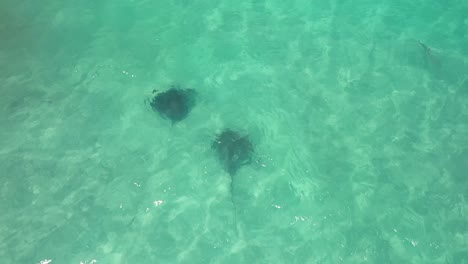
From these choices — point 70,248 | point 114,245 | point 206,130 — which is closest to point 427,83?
point 206,130

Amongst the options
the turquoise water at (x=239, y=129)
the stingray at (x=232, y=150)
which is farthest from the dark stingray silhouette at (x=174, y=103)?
the stingray at (x=232, y=150)

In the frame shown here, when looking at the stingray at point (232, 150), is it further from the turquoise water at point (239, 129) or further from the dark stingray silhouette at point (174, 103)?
the dark stingray silhouette at point (174, 103)

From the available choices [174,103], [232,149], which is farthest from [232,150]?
[174,103]

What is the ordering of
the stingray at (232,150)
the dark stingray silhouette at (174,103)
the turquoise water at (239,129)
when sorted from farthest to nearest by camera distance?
the dark stingray silhouette at (174,103) < the stingray at (232,150) < the turquoise water at (239,129)

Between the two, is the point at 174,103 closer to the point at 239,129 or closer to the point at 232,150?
the point at 239,129

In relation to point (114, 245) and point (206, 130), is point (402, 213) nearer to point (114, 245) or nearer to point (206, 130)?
point (206, 130)

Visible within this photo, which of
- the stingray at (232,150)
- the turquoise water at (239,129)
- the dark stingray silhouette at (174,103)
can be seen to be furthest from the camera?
the dark stingray silhouette at (174,103)
